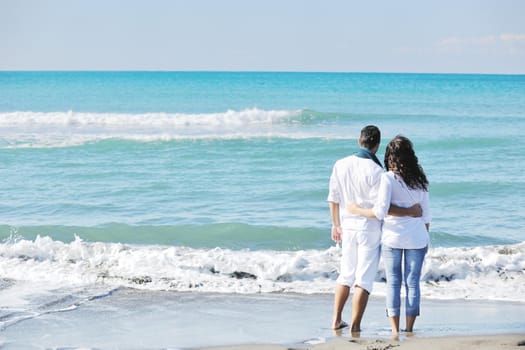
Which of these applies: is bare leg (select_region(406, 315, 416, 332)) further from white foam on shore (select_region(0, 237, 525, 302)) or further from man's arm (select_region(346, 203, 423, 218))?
white foam on shore (select_region(0, 237, 525, 302))

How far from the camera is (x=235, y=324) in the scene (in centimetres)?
642

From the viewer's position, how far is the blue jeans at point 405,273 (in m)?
5.64

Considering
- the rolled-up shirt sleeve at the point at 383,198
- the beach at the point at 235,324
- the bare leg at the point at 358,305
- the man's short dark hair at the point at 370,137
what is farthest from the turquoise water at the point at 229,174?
the rolled-up shirt sleeve at the point at 383,198

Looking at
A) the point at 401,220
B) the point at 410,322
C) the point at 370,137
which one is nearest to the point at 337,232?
the point at 401,220

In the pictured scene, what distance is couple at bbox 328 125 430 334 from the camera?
5570mm

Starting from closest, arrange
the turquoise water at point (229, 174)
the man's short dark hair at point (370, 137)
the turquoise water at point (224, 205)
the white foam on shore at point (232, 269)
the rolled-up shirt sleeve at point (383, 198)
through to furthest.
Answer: the rolled-up shirt sleeve at point (383, 198), the man's short dark hair at point (370, 137), the white foam on shore at point (232, 269), the turquoise water at point (224, 205), the turquoise water at point (229, 174)

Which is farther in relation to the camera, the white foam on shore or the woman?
the white foam on shore

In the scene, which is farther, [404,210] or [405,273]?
[405,273]

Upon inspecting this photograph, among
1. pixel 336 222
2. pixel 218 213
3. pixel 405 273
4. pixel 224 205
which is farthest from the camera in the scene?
pixel 224 205

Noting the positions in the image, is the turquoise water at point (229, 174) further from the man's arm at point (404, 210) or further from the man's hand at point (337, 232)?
the man's arm at point (404, 210)

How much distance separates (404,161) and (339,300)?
51.0 inches

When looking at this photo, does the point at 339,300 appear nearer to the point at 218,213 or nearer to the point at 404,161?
the point at 404,161

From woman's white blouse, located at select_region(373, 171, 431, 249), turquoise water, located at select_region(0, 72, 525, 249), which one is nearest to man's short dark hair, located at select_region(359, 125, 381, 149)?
woman's white blouse, located at select_region(373, 171, 431, 249)

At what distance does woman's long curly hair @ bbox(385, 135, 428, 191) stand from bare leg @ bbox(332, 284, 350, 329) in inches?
40.6
